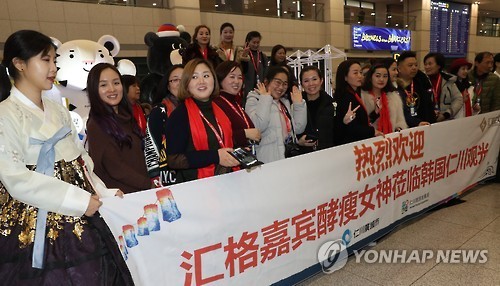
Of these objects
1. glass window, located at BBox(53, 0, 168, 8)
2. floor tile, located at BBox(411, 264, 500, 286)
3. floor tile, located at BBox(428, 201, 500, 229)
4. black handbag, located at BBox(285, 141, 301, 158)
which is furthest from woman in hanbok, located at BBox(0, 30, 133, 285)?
glass window, located at BBox(53, 0, 168, 8)

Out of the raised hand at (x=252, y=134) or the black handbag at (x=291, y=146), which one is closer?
the raised hand at (x=252, y=134)

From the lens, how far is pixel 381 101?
10.3ft

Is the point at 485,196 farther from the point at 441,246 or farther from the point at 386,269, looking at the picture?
the point at 386,269

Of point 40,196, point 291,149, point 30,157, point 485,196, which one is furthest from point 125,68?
point 485,196

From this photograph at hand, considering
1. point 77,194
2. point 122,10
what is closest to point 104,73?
point 77,194

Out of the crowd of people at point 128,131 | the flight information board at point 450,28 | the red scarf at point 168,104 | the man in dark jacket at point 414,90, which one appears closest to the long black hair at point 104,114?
the crowd of people at point 128,131

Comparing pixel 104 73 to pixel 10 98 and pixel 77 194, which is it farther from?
pixel 77 194

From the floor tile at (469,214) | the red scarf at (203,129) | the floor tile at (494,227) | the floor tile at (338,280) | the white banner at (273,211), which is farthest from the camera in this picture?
the floor tile at (469,214)

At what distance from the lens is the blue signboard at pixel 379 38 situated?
1226 cm

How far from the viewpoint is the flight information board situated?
14312mm

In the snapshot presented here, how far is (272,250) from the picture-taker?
1.98 m

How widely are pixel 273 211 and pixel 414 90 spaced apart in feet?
8.14

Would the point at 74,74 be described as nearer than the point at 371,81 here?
Yes

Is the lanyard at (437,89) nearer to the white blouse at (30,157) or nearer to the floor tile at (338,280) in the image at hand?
the floor tile at (338,280)
